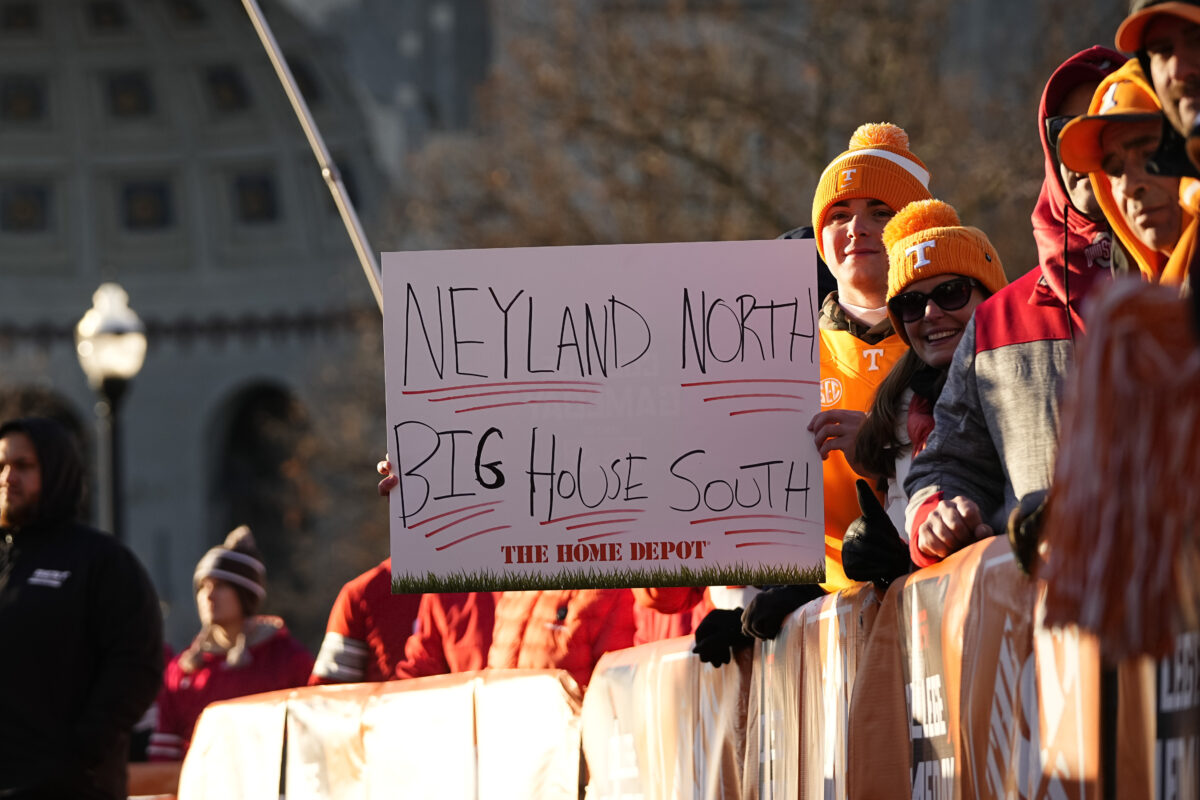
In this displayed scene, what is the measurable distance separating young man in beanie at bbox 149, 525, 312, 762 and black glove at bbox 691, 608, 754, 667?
3.64 m

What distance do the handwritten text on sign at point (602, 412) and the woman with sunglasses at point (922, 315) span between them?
0.18 meters

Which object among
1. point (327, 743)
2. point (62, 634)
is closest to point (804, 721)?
point (327, 743)

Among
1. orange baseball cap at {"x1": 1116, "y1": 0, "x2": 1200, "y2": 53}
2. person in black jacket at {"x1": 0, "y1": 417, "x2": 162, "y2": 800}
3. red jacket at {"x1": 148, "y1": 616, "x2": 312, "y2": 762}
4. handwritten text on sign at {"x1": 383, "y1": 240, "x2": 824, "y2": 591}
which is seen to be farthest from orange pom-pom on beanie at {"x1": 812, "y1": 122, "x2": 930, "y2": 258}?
red jacket at {"x1": 148, "y1": 616, "x2": 312, "y2": 762}

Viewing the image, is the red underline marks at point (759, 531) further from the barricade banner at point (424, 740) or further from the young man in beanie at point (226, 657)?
the young man in beanie at point (226, 657)

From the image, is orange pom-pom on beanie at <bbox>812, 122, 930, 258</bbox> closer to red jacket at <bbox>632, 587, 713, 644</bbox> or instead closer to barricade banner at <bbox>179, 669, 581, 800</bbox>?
red jacket at <bbox>632, 587, 713, 644</bbox>

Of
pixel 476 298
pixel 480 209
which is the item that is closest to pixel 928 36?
pixel 480 209

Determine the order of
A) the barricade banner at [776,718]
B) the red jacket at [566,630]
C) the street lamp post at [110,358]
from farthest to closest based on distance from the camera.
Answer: the street lamp post at [110,358] < the red jacket at [566,630] < the barricade banner at [776,718]

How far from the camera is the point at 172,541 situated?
30.4 metres

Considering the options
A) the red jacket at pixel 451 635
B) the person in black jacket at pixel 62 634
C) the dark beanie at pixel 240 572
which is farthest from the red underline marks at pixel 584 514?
the dark beanie at pixel 240 572

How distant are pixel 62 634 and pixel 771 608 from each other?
2349mm

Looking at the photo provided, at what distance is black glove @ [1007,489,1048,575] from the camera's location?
7.38ft

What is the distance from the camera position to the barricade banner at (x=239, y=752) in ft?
17.9

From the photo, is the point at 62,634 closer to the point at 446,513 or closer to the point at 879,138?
the point at 446,513

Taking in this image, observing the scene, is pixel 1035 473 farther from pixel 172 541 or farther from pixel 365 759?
pixel 172 541
